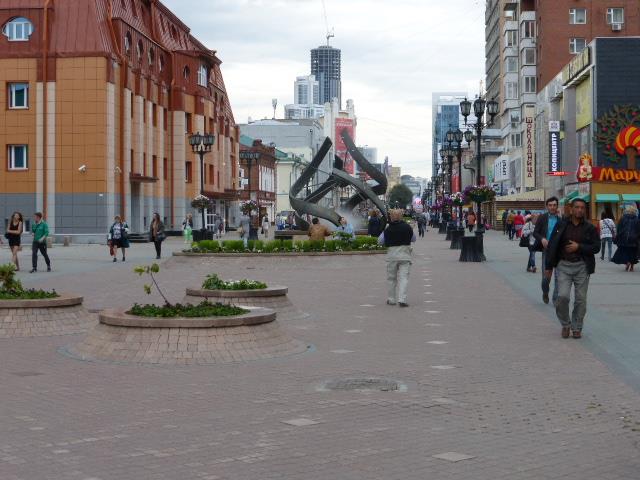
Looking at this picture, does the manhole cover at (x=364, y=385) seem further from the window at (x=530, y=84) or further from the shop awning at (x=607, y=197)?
the window at (x=530, y=84)

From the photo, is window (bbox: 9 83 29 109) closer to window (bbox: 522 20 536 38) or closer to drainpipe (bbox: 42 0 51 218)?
drainpipe (bbox: 42 0 51 218)

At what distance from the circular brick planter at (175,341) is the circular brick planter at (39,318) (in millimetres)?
1905

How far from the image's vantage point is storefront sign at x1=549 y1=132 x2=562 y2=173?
224ft

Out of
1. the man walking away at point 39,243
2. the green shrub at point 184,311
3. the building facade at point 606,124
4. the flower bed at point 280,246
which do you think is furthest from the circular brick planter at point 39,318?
the building facade at point 606,124

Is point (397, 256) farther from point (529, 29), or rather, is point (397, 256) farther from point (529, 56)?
point (529, 56)

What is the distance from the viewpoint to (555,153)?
68.4 meters

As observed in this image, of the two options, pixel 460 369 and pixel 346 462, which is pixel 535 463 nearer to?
pixel 346 462

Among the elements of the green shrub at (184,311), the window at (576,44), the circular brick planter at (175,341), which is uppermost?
the window at (576,44)

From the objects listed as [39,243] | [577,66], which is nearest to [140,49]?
A: [577,66]

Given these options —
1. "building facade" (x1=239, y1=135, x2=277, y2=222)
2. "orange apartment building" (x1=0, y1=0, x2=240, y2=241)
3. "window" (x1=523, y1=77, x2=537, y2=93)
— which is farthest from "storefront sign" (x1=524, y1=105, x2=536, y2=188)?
"orange apartment building" (x1=0, y1=0, x2=240, y2=241)

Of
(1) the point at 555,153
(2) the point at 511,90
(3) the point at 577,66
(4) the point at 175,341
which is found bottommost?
(4) the point at 175,341

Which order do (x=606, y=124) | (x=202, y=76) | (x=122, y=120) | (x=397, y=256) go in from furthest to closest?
(x=202, y=76) → (x=606, y=124) → (x=122, y=120) → (x=397, y=256)

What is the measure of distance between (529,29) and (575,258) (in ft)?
254

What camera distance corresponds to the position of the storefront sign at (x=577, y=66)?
61531mm
